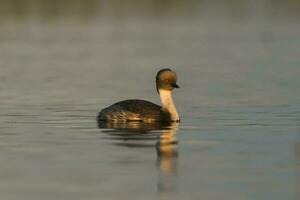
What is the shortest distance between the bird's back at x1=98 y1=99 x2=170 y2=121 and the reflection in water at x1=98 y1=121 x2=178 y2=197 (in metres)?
0.17

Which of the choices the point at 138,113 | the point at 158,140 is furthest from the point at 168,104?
the point at 158,140

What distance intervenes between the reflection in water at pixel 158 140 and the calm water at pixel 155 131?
22mm

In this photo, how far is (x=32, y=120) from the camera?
23172 mm

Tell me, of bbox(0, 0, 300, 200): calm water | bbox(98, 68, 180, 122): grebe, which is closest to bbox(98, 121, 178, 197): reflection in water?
bbox(0, 0, 300, 200): calm water

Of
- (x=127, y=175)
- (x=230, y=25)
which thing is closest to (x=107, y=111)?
(x=127, y=175)

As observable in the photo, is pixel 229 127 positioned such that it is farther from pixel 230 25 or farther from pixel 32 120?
pixel 230 25

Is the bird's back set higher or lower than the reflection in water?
higher

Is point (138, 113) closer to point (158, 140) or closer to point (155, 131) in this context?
point (155, 131)

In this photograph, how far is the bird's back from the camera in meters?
23.3

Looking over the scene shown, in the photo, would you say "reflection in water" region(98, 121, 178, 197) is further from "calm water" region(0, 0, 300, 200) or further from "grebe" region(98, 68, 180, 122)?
"grebe" region(98, 68, 180, 122)

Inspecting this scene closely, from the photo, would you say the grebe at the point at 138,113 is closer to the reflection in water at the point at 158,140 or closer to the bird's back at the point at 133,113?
the bird's back at the point at 133,113

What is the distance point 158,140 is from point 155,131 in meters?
1.55

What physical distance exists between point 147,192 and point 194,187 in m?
0.58

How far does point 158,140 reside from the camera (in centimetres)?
2041
